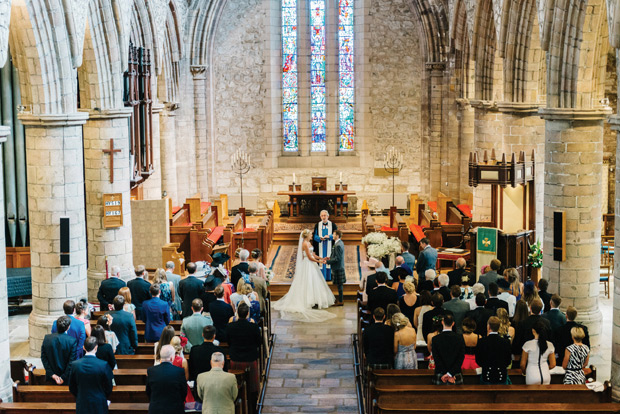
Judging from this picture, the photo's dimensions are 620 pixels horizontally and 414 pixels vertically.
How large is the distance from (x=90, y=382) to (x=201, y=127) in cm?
1676

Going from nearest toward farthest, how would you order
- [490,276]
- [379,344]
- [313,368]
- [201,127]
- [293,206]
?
[379,344], [490,276], [313,368], [293,206], [201,127]

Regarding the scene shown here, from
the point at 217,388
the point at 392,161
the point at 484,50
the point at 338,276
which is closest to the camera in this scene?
the point at 217,388

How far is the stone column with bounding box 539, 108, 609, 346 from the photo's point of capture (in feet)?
41.5

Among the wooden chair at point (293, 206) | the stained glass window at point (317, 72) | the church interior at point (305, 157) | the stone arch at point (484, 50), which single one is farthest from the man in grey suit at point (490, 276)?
the stained glass window at point (317, 72)

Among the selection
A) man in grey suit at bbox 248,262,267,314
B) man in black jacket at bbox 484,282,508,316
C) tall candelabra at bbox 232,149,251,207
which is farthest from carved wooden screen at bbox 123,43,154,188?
man in black jacket at bbox 484,282,508,316

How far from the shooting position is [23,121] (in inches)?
507

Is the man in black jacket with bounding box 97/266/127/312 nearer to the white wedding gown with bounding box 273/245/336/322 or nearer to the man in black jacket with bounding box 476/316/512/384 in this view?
the white wedding gown with bounding box 273/245/336/322

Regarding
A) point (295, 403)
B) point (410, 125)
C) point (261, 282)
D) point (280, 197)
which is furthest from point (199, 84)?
point (295, 403)

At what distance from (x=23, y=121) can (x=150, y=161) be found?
Result: 464cm

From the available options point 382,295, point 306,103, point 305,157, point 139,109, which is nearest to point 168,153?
point 305,157

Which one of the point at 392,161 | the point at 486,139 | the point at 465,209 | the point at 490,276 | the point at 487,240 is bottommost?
the point at 490,276

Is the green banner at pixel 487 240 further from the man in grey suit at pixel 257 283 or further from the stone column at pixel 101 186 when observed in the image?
the stone column at pixel 101 186

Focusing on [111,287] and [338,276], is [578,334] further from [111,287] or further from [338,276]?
[338,276]

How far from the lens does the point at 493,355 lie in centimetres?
873
